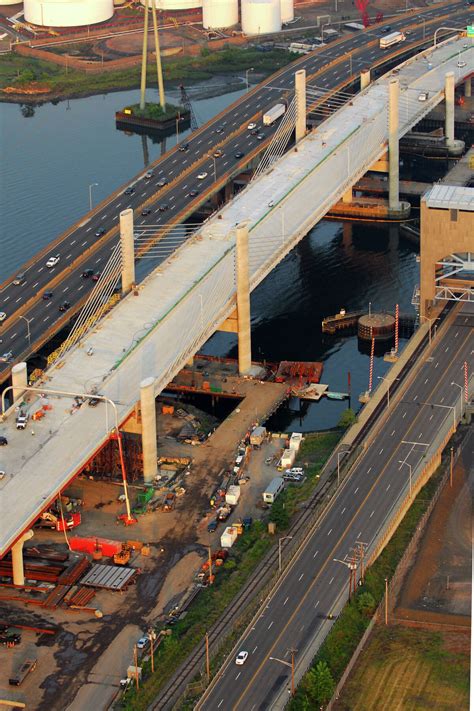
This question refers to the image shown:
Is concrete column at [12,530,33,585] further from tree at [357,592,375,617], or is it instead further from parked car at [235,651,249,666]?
tree at [357,592,375,617]

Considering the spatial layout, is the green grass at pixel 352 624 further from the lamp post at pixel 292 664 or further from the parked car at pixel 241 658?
the parked car at pixel 241 658

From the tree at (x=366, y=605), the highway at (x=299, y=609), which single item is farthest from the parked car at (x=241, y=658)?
the tree at (x=366, y=605)

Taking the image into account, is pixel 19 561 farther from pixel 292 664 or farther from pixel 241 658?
pixel 292 664

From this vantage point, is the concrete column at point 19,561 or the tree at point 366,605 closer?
the tree at point 366,605

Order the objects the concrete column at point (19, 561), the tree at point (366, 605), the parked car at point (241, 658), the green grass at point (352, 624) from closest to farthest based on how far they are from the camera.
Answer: the green grass at point (352, 624)
the parked car at point (241, 658)
the tree at point (366, 605)
the concrete column at point (19, 561)

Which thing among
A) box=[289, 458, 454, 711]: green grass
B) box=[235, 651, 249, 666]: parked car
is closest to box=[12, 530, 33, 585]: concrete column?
box=[235, 651, 249, 666]: parked car
